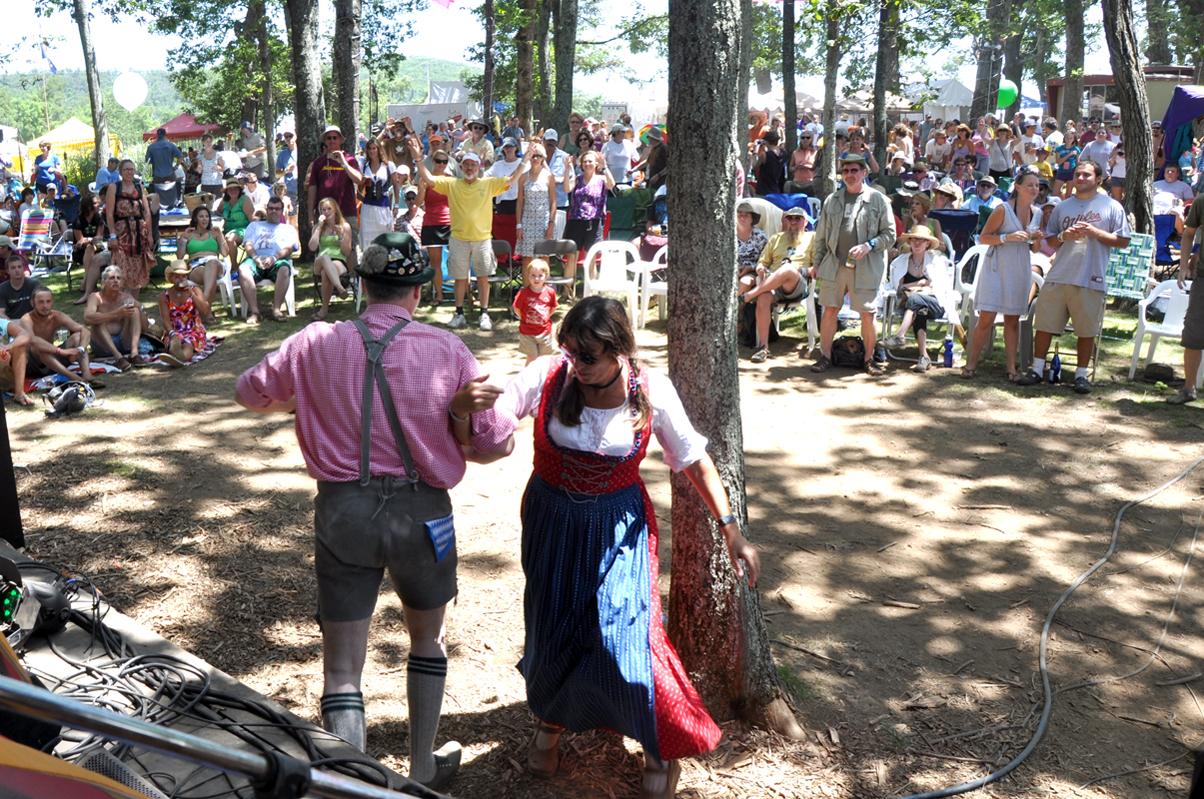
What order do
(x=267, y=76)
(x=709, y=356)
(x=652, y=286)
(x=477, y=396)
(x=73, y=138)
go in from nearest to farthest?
1. (x=477, y=396)
2. (x=709, y=356)
3. (x=652, y=286)
4. (x=267, y=76)
5. (x=73, y=138)

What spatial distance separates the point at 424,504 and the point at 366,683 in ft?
4.75

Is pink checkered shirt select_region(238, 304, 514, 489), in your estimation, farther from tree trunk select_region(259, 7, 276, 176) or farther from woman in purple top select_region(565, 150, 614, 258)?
tree trunk select_region(259, 7, 276, 176)

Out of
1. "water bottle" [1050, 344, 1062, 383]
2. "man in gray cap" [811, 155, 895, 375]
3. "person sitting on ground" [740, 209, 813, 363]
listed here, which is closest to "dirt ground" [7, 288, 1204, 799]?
"water bottle" [1050, 344, 1062, 383]

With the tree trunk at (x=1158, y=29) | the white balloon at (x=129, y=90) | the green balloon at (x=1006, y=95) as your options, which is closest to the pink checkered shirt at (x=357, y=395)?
the white balloon at (x=129, y=90)

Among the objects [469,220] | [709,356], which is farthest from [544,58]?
[709,356]

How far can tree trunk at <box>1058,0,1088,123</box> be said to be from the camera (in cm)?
3025

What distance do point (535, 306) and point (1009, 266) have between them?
4.07 meters

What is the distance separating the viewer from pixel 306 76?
12906 mm

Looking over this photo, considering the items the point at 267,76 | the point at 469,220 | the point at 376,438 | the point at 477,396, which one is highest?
the point at 267,76

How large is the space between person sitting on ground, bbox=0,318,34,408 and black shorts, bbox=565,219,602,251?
584cm

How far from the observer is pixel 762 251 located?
33.5ft

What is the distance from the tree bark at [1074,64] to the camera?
3025 cm

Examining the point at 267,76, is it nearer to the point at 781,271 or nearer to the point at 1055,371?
the point at 781,271

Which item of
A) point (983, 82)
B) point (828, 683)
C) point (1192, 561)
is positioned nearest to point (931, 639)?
point (828, 683)
